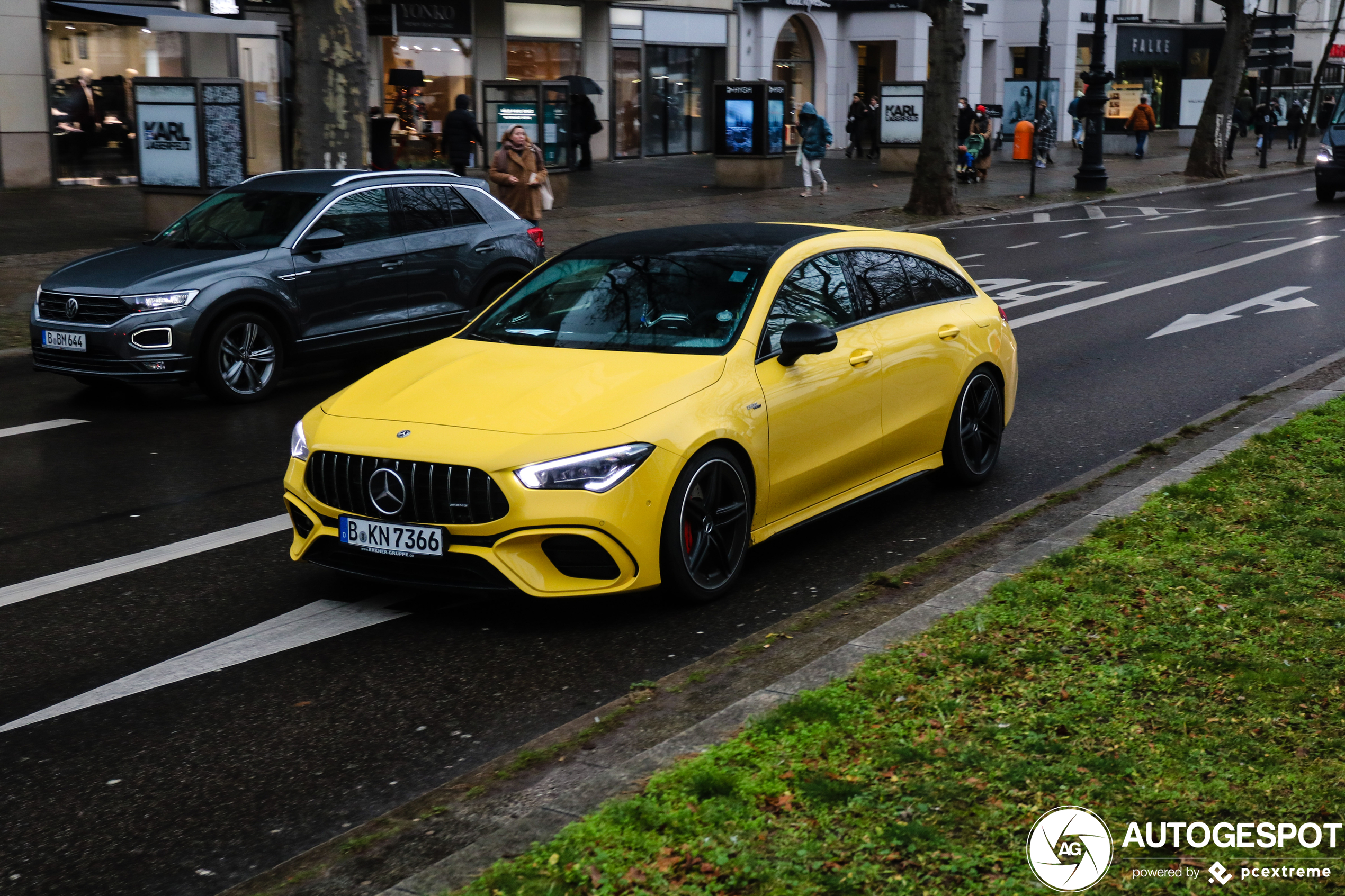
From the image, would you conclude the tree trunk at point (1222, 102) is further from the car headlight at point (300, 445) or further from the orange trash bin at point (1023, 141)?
the car headlight at point (300, 445)

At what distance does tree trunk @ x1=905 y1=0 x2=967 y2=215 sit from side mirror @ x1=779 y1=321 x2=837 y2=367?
2007cm

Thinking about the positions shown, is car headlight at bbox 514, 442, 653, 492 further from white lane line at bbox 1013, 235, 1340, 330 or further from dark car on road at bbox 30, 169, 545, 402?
white lane line at bbox 1013, 235, 1340, 330

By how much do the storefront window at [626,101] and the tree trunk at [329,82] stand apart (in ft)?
68.6

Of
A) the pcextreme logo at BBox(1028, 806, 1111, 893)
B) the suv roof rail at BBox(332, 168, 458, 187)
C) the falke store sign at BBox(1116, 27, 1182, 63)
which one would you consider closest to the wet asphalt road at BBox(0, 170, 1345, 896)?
the suv roof rail at BBox(332, 168, 458, 187)

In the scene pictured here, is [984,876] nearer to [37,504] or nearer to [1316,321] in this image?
[37,504]

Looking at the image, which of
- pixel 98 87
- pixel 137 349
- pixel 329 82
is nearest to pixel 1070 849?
pixel 137 349

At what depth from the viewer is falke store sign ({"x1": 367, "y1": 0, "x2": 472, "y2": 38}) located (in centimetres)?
3216

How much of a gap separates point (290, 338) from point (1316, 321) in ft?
32.3

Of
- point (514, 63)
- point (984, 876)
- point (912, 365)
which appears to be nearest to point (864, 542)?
point (912, 365)

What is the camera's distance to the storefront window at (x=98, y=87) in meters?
26.3

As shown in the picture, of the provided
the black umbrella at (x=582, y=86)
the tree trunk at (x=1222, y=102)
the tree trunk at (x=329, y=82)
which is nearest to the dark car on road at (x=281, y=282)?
the tree trunk at (x=329, y=82)

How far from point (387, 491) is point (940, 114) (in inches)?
852

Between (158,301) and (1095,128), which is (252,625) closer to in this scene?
(158,301)

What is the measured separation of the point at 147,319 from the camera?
10.4 m
